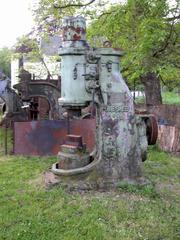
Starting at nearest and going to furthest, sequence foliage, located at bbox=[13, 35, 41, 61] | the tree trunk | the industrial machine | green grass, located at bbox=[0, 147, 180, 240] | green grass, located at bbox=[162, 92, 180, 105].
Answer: green grass, located at bbox=[0, 147, 180, 240]
the industrial machine
the tree trunk
foliage, located at bbox=[13, 35, 41, 61]
green grass, located at bbox=[162, 92, 180, 105]

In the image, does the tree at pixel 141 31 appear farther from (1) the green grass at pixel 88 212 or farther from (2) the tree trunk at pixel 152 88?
(1) the green grass at pixel 88 212

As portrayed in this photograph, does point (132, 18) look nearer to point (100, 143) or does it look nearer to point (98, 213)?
point (100, 143)

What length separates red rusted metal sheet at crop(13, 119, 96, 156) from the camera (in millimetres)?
7918

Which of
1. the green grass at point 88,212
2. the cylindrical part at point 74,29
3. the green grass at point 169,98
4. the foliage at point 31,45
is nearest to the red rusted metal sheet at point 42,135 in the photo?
the green grass at point 88,212

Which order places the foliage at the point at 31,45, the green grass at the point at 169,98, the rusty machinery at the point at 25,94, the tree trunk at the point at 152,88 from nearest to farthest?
the rusty machinery at the point at 25,94 → the tree trunk at the point at 152,88 → the foliage at the point at 31,45 → the green grass at the point at 169,98

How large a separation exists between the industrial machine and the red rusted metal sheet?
2834mm

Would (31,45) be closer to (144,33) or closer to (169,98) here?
(144,33)

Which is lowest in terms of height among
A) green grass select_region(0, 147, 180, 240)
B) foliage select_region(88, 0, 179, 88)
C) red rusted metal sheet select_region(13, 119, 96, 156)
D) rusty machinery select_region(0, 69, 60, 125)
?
green grass select_region(0, 147, 180, 240)

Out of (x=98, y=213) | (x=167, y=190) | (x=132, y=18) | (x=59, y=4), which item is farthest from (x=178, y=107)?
(x=98, y=213)

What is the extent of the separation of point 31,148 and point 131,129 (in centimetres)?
349

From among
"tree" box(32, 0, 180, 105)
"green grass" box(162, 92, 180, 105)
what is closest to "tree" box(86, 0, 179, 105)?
"tree" box(32, 0, 180, 105)

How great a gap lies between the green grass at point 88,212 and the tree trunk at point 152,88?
7.95 m

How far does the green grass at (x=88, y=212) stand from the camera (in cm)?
379

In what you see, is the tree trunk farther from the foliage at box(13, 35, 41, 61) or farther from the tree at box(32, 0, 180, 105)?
the foliage at box(13, 35, 41, 61)
